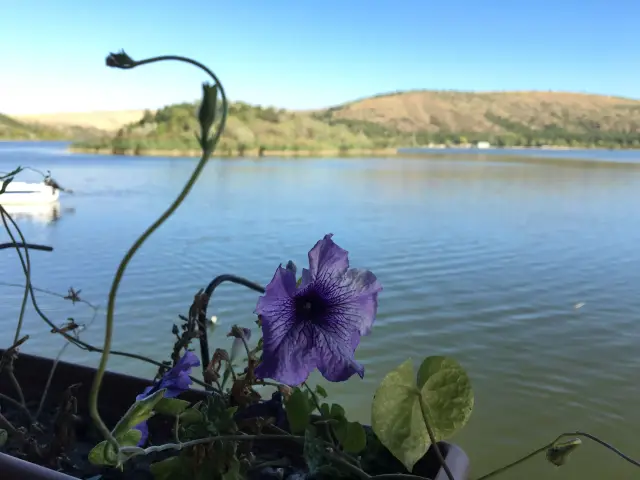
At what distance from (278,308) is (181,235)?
500 cm

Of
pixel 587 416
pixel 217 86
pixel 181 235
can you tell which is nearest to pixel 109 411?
pixel 217 86

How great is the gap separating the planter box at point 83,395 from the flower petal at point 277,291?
0.17 m

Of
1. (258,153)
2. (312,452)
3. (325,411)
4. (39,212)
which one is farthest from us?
(258,153)

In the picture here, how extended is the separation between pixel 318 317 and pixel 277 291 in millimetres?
47

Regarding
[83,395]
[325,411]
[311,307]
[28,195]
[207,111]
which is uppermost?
[207,111]

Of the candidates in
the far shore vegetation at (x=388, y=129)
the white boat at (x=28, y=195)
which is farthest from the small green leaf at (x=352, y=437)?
the far shore vegetation at (x=388, y=129)

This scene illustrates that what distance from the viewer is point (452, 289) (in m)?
3.44

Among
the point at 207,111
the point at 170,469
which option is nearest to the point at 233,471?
the point at 170,469

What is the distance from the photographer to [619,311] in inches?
121

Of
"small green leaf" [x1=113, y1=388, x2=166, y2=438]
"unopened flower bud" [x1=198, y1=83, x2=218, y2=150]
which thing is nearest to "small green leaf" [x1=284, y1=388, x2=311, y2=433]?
"small green leaf" [x1=113, y1=388, x2=166, y2=438]

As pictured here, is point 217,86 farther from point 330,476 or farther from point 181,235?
point 181,235

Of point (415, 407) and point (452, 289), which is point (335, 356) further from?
point (452, 289)

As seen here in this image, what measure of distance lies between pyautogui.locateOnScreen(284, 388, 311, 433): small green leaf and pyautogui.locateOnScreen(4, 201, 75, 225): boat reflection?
6.41 m

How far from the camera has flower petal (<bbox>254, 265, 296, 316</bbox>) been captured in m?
0.44
